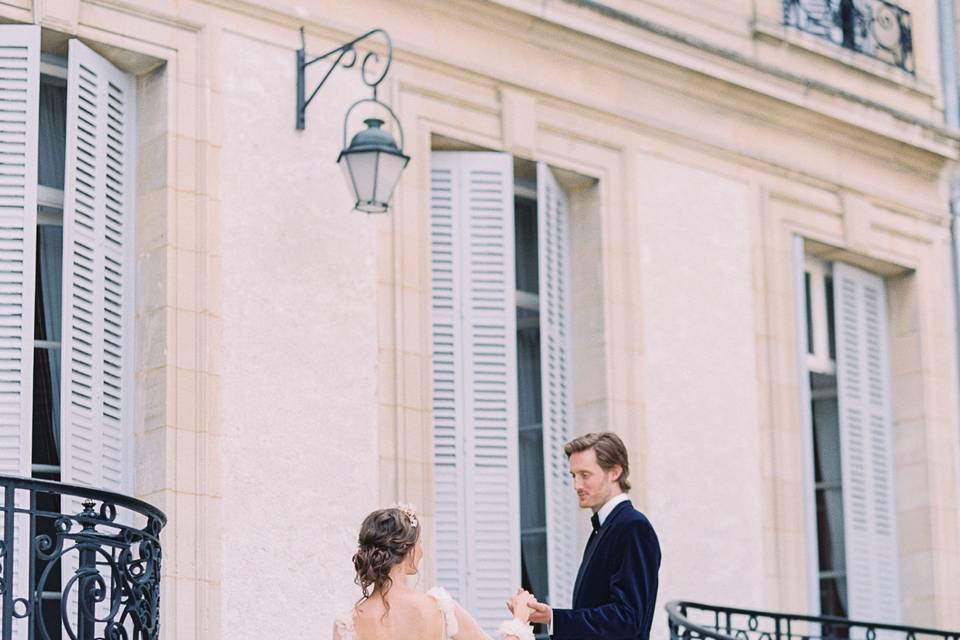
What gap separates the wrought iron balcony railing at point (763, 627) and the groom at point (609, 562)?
2993 mm

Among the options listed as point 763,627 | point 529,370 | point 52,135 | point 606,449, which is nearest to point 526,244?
point 529,370

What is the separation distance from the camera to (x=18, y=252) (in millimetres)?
8680

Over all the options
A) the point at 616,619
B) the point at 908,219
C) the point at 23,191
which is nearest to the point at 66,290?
the point at 23,191

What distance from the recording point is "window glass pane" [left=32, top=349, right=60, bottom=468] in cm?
874

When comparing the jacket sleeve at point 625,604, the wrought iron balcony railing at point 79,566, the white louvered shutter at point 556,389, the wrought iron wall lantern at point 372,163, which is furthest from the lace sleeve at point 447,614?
the white louvered shutter at point 556,389

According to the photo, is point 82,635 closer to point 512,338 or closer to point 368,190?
point 368,190

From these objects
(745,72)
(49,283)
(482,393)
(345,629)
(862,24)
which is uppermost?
(862,24)

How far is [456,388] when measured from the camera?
1027cm

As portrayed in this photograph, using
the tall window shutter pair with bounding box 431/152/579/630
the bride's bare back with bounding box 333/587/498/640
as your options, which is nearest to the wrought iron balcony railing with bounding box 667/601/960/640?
the tall window shutter pair with bounding box 431/152/579/630

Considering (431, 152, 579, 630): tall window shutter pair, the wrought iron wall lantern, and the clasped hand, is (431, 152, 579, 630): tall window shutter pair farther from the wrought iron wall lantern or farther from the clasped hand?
the clasped hand

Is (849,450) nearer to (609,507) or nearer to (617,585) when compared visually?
(609,507)

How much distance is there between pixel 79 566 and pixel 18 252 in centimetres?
179

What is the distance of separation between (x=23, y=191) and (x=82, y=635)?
2.07 metres

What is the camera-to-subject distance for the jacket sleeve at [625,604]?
6.45m
